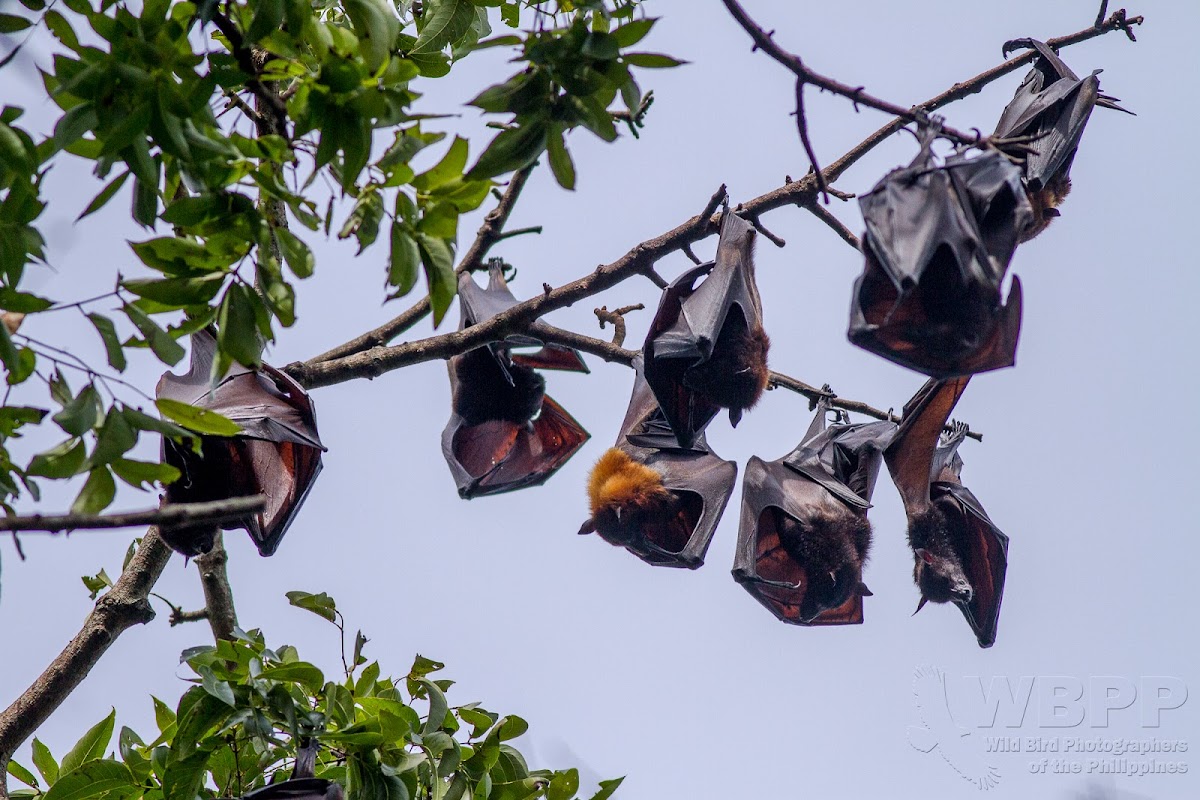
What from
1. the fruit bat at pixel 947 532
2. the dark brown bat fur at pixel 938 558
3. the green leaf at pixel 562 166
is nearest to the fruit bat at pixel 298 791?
the green leaf at pixel 562 166

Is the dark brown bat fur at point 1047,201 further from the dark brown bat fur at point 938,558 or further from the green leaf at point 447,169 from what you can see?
the green leaf at point 447,169

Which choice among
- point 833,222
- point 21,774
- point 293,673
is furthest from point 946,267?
point 21,774

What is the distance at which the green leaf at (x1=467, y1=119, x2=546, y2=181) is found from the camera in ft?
9.16

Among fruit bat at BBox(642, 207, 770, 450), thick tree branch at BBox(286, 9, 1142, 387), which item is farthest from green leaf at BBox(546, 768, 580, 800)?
thick tree branch at BBox(286, 9, 1142, 387)

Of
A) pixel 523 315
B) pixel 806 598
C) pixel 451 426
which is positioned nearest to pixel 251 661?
pixel 523 315

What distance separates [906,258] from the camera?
9.67ft

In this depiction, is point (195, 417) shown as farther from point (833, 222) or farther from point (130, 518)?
A: point (833, 222)

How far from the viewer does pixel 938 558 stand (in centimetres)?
562

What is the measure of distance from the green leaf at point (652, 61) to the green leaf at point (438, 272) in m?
0.67

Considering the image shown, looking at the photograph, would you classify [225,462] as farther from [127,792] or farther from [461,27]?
[461,27]

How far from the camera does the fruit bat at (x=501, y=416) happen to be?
18.4ft

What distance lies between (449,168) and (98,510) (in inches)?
47.2

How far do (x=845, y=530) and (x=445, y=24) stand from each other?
10.3ft

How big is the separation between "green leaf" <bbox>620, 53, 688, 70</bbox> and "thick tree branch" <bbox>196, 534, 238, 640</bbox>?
294cm
